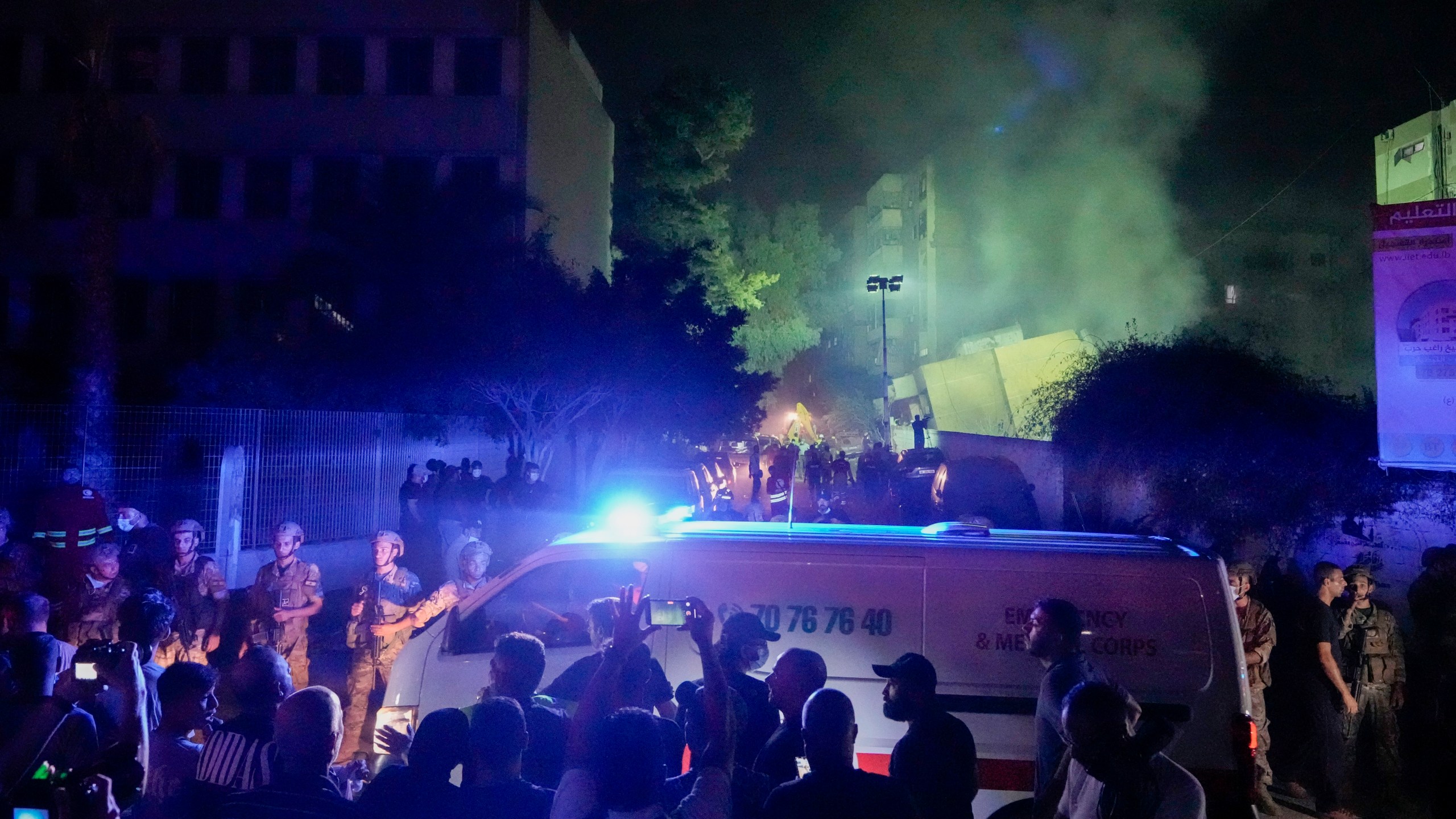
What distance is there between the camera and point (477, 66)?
26312 mm

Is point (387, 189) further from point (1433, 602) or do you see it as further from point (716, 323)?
point (1433, 602)

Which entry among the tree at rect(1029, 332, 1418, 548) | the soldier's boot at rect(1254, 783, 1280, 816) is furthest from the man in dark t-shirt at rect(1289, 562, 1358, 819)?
the tree at rect(1029, 332, 1418, 548)

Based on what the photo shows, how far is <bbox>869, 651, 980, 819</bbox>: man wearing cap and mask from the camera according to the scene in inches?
136

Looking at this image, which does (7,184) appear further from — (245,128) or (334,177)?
(334,177)

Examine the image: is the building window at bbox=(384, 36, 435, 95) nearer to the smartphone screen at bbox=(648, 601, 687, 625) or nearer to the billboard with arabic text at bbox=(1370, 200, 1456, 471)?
the billboard with arabic text at bbox=(1370, 200, 1456, 471)

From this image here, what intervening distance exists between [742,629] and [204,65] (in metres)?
28.2

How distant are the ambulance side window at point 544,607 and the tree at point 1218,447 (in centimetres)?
719

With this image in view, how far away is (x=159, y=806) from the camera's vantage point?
3385mm

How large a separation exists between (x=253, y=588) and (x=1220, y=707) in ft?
20.5

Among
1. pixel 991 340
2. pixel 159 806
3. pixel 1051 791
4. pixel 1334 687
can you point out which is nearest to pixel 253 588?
pixel 159 806

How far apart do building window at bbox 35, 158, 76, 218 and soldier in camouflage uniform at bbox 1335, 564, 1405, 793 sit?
3008 cm

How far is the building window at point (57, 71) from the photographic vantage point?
85.9ft

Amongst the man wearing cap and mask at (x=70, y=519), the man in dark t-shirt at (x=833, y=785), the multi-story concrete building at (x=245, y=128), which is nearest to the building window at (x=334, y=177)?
the multi-story concrete building at (x=245, y=128)

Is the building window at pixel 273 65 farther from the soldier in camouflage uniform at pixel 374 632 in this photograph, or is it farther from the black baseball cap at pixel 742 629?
the black baseball cap at pixel 742 629
